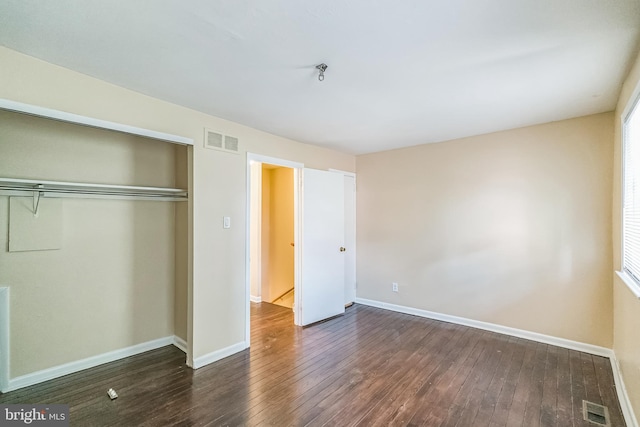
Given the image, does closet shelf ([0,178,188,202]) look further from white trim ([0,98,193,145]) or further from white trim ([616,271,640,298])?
white trim ([616,271,640,298])

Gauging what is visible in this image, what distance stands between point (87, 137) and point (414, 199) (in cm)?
405

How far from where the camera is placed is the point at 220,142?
3.03 meters

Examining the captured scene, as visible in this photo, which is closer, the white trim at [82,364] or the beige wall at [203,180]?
the beige wall at [203,180]

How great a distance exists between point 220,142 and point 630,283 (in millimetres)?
3678

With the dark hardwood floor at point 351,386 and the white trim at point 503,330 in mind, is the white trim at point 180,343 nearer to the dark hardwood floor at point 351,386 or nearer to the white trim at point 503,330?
the dark hardwood floor at point 351,386

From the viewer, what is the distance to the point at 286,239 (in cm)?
507

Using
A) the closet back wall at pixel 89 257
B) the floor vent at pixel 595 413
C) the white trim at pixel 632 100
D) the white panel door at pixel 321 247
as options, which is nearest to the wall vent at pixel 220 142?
the closet back wall at pixel 89 257

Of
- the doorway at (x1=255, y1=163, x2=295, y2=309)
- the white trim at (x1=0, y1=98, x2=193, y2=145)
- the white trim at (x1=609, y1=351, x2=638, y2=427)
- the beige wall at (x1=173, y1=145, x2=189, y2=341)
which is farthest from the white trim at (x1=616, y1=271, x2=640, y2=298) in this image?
the doorway at (x1=255, y1=163, x2=295, y2=309)

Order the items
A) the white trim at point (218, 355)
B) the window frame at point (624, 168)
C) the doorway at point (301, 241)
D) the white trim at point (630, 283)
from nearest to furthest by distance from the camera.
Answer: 1. the white trim at point (630, 283)
2. the window frame at point (624, 168)
3. the white trim at point (218, 355)
4. the doorway at point (301, 241)

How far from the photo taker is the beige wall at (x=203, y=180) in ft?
6.79

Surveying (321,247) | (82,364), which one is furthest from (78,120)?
(321,247)

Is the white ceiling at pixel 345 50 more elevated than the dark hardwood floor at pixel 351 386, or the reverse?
the white ceiling at pixel 345 50

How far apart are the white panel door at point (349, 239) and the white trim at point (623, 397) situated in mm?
3147

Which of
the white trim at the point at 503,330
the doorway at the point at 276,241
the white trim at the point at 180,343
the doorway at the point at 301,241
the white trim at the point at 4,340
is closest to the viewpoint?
the white trim at the point at 4,340
